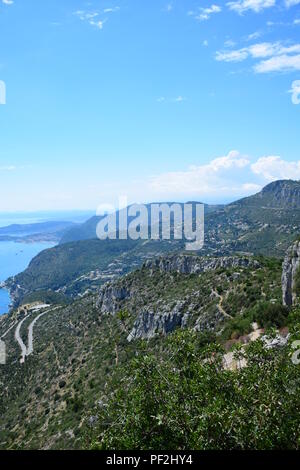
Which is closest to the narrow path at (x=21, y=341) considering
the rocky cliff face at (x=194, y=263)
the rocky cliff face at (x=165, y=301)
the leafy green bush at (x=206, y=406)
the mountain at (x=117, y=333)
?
the mountain at (x=117, y=333)

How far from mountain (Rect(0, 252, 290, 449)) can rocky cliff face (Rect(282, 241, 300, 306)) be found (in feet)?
Answer: 3.96

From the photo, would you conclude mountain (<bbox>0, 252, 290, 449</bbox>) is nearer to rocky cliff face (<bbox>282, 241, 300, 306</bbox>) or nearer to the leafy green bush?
the leafy green bush

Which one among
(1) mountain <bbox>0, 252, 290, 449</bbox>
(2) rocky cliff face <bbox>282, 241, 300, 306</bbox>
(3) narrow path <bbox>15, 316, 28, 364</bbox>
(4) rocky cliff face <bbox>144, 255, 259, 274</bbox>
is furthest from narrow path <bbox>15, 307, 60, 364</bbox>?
(2) rocky cliff face <bbox>282, 241, 300, 306</bbox>

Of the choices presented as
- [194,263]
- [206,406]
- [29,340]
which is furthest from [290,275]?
[29,340]

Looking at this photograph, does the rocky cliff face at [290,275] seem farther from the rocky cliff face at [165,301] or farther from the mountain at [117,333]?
the rocky cliff face at [165,301]

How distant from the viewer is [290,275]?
3062 cm

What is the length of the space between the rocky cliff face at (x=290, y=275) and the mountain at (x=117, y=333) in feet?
3.96

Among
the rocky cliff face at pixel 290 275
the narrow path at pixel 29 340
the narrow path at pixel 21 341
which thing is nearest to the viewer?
the rocky cliff face at pixel 290 275

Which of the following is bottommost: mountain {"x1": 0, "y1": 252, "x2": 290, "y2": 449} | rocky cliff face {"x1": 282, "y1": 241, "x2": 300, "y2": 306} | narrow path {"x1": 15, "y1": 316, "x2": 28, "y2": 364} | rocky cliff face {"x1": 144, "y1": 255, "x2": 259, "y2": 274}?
narrow path {"x1": 15, "y1": 316, "x2": 28, "y2": 364}

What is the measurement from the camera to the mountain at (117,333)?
111 ft

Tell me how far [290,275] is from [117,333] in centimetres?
3474

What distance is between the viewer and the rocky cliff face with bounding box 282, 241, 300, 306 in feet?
97.0

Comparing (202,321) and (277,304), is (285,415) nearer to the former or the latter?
(277,304)
